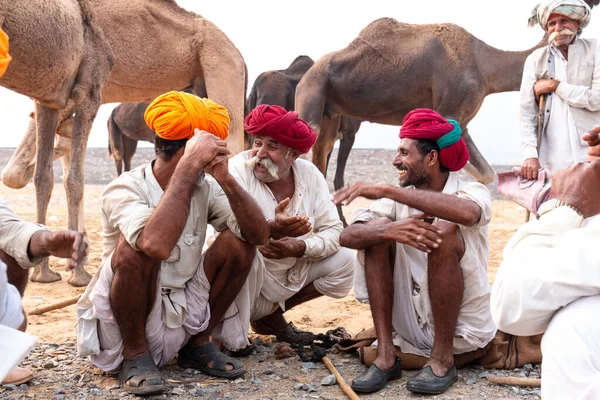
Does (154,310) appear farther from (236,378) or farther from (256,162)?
(256,162)

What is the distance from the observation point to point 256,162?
13.9 feet

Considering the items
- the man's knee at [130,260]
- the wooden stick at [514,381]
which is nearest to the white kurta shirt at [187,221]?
the man's knee at [130,260]

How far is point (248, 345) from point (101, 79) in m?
3.39

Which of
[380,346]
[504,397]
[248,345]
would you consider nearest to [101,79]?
[248,345]

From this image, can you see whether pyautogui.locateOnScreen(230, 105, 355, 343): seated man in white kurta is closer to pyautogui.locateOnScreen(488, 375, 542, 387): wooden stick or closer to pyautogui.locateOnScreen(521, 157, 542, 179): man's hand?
pyautogui.locateOnScreen(488, 375, 542, 387): wooden stick

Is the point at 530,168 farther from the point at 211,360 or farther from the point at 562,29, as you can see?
the point at 211,360

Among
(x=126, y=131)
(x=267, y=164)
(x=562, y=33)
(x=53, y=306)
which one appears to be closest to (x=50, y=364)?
(x=53, y=306)

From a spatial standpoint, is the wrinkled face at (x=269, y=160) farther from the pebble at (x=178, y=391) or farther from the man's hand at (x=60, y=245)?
the man's hand at (x=60, y=245)

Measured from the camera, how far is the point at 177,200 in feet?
11.2

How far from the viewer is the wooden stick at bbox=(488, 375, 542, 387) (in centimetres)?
372

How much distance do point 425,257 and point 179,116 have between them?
147 centimetres

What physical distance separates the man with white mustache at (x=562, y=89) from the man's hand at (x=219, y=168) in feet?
8.30

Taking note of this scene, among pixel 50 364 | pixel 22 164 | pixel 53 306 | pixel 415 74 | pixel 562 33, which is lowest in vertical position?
pixel 53 306

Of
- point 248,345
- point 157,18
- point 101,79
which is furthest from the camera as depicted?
point 157,18
